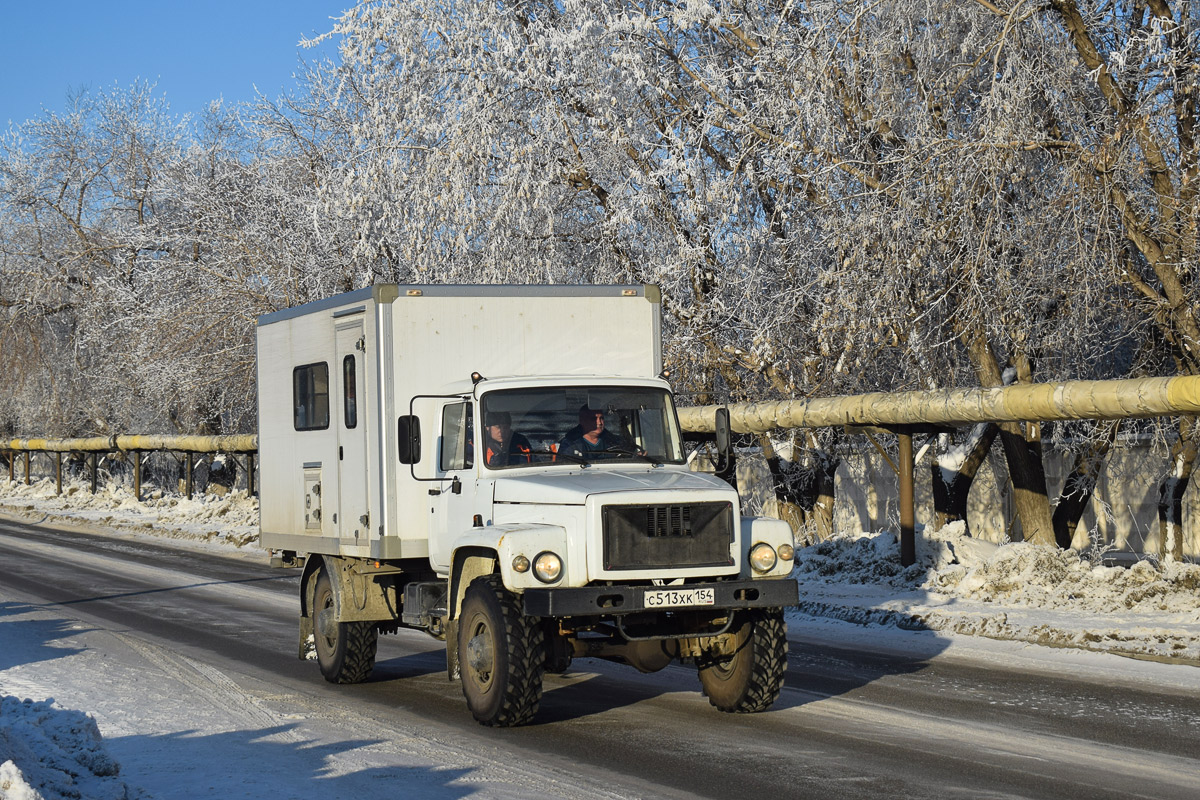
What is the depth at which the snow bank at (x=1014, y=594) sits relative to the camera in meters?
12.9

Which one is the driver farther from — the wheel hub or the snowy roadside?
the snowy roadside

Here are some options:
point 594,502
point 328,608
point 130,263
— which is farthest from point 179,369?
point 594,502

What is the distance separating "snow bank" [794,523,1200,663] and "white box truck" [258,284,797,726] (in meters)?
4.61

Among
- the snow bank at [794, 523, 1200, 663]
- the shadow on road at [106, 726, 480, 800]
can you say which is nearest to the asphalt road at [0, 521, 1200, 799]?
the shadow on road at [106, 726, 480, 800]

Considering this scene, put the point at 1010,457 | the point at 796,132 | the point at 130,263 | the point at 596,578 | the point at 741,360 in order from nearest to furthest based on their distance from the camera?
the point at 596,578 < the point at 796,132 < the point at 1010,457 < the point at 741,360 < the point at 130,263

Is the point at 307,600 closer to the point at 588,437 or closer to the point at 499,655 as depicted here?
the point at 588,437

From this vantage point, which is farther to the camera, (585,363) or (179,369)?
(179,369)

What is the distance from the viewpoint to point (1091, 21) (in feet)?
49.6

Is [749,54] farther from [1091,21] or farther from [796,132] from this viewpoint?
[1091,21]

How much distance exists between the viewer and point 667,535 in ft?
29.6

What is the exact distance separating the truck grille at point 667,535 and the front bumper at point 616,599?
0.57 feet

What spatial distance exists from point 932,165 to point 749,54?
5.10 meters

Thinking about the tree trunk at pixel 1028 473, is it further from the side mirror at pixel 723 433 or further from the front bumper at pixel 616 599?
the front bumper at pixel 616 599

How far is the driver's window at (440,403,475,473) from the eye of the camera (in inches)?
398
